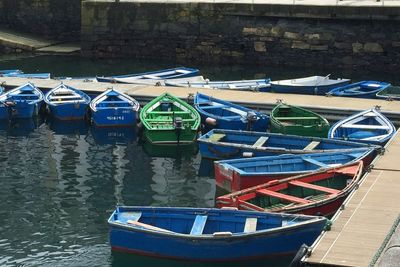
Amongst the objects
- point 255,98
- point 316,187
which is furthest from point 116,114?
point 316,187

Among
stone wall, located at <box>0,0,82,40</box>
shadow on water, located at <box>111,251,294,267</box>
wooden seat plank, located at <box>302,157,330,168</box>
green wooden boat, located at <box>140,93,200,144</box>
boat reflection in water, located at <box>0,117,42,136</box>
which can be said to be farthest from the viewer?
stone wall, located at <box>0,0,82,40</box>

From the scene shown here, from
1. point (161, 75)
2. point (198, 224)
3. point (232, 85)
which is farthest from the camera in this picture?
point (161, 75)

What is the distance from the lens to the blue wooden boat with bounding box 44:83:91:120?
2727cm

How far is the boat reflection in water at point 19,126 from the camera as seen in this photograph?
26703mm

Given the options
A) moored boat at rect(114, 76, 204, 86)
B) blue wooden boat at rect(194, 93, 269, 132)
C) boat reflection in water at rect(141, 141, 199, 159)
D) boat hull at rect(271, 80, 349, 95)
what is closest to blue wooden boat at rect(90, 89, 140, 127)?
boat reflection in water at rect(141, 141, 199, 159)

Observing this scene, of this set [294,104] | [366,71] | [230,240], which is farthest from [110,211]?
[366,71]

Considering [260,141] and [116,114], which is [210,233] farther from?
[116,114]

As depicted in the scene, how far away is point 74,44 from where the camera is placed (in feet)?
143

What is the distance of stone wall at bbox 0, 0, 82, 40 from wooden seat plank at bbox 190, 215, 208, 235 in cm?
2833

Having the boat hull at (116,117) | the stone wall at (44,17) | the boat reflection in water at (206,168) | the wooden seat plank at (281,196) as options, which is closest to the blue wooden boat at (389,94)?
the boat reflection in water at (206,168)

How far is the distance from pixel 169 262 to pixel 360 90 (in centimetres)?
1500

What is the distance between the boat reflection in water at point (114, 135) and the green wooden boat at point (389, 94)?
7.70 meters

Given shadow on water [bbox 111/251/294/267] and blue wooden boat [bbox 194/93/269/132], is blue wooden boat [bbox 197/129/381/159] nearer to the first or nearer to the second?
blue wooden boat [bbox 194/93/269/132]

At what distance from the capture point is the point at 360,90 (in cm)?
2952
